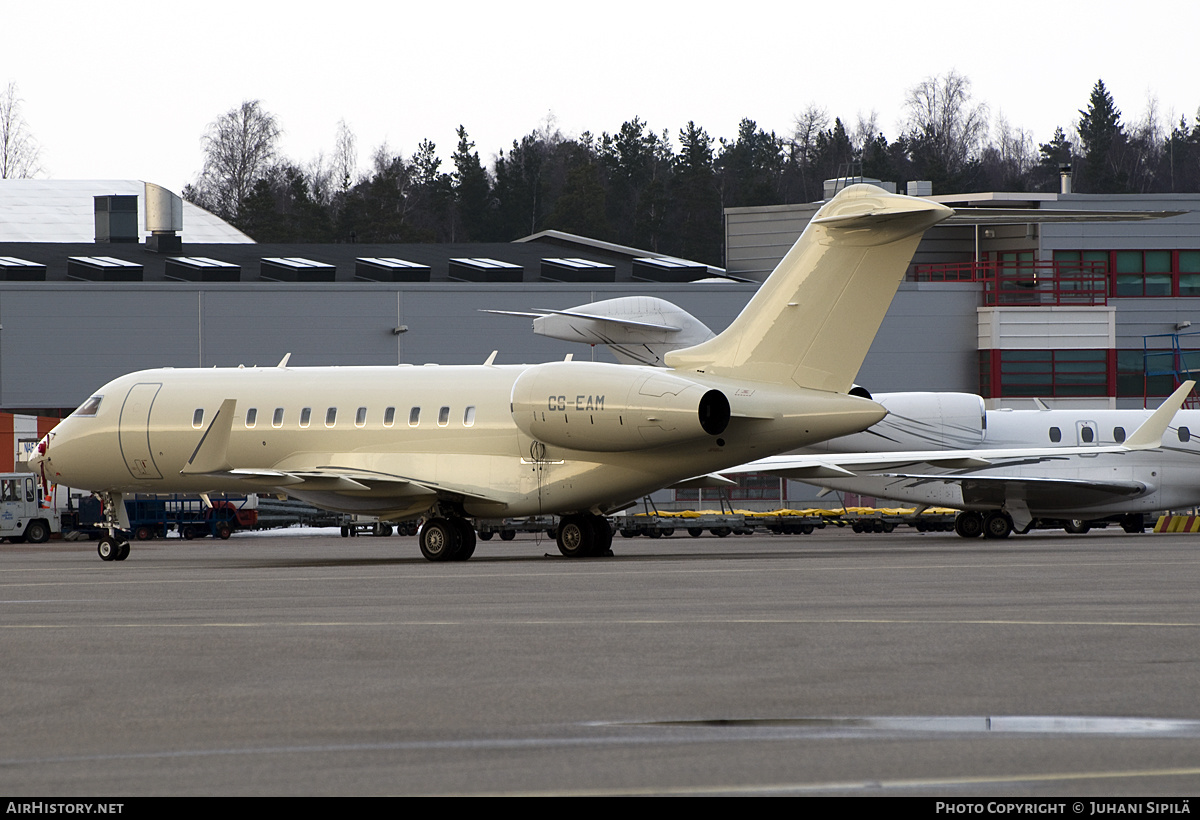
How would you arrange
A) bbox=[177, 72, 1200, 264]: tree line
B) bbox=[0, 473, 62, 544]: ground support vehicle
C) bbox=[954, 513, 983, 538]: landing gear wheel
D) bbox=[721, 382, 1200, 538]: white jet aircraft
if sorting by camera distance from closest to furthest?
bbox=[721, 382, 1200, 538]: white jet aircraft
bbox=[954, 513, 983, 538]: landing gear wheel
bbox=[0, 473, 62, 544]: ground support vehicle
bbox=[177, 72, 1200, 264]: tree line

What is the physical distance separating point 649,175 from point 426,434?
347 ft

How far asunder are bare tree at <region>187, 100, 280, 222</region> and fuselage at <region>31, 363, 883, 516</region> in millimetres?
98994

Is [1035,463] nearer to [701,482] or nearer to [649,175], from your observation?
[701,482]

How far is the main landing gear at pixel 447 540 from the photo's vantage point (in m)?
26.3

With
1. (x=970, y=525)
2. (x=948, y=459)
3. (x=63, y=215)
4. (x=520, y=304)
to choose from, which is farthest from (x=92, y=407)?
(x=63, y=215)

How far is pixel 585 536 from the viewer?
1073 inches

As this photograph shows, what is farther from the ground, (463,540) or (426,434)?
(426,434)

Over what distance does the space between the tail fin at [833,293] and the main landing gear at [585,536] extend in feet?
13.8

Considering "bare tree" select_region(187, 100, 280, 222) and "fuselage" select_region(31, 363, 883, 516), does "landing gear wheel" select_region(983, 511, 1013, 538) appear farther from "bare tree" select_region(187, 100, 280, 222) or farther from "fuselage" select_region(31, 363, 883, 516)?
"bare tree" select_region(187, 100, 280, 222)

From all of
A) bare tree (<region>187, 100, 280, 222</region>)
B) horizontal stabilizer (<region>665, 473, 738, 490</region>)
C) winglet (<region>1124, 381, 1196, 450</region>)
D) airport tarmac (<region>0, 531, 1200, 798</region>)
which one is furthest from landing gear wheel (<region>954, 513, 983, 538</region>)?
bare tree (<region>187, 100, 280, 222</region>)

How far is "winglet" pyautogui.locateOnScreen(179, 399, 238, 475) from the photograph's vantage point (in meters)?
25.7
